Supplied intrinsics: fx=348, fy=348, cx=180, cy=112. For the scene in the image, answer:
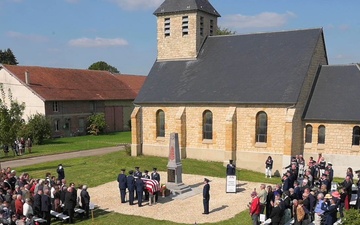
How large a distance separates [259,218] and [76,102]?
1510 inches

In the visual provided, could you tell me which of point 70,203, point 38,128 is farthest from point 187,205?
point 38,128

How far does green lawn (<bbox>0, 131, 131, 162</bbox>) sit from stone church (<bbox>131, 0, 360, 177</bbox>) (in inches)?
369

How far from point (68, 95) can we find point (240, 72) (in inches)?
1061

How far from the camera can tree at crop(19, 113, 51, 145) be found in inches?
1559

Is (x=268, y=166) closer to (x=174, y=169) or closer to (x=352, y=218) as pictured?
(x=174, y=169)

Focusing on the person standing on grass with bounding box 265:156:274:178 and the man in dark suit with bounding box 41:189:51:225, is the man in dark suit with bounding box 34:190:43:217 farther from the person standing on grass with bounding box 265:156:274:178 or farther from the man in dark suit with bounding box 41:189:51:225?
the person standing on grass with bounding box 265:156:274:178

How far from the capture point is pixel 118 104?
2140 inches

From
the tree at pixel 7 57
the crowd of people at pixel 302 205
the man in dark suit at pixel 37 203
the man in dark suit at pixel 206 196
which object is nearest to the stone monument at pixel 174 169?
the man in dark suit at pixel 206 196

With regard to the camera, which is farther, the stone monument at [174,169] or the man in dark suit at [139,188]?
the stone monument at [174,169]

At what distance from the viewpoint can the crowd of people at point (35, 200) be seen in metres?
14.3

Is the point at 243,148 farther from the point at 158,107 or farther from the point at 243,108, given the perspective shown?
the point at 158,107

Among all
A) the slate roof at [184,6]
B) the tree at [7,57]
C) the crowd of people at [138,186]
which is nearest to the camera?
the crowd of people at [138,186]

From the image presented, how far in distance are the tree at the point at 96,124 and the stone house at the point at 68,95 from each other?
83 cm

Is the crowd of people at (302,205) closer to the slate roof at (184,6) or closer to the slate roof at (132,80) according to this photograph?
the slate roof at (184,6)
